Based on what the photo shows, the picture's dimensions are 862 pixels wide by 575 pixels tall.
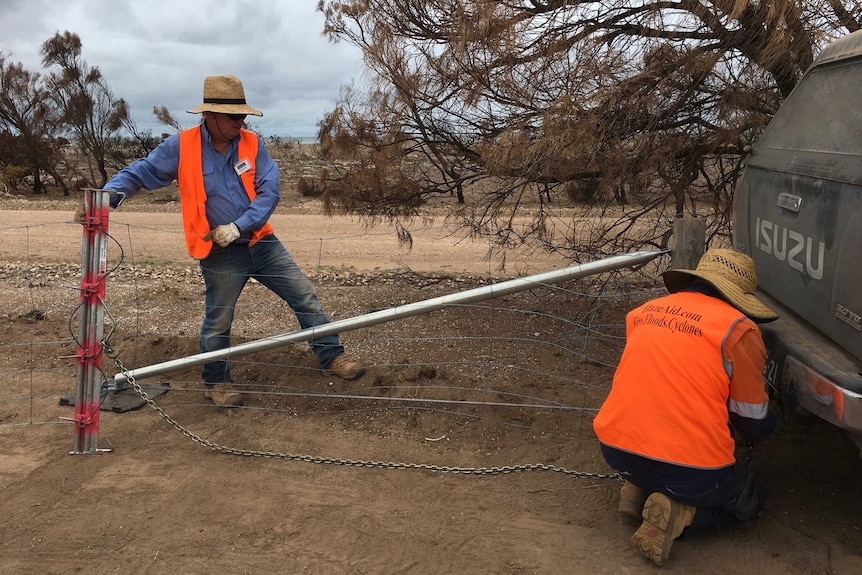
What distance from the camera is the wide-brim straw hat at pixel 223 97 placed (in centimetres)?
394

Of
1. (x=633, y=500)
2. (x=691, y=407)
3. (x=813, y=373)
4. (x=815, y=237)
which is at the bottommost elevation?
(x=633, y=500)

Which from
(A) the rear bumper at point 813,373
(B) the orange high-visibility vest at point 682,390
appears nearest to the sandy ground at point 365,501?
(B) the orange high-visibility vest at point 682,390

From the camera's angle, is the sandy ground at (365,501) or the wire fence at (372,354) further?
the wire fence at (372,354)

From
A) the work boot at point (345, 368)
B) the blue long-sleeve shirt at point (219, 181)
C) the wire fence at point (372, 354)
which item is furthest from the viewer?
the work boot at point (345, 368)

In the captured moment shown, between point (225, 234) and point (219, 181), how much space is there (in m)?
0.44

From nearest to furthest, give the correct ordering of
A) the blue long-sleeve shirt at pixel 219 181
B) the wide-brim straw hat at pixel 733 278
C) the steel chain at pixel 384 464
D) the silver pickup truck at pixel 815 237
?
the silver pickup truck at pixel 815 237
the wide-brim straw hat at pixel 733 278
the steel chain at pixel 384 464
the blue long-sleeve shirt at pixel 219 181

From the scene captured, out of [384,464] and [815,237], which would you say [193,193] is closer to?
[384,464]

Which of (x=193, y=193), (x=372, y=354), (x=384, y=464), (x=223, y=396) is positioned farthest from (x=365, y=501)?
(x=193, y=193)

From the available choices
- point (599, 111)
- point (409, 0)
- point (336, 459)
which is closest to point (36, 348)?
point (336, 459)

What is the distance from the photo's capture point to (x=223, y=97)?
4.01 metres

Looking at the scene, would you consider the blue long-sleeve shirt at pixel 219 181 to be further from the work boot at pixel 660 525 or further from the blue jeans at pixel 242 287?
the work boot at pixel 660 525

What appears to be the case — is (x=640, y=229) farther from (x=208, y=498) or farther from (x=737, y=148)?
(x=208, y=498)

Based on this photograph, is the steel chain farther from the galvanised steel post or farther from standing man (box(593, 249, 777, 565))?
standing man (box(593, 249, 777, 565))

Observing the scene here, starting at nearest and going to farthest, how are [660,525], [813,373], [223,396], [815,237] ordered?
[813,373] < [660,525] < [815,237] < [223,396]
